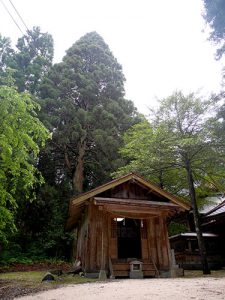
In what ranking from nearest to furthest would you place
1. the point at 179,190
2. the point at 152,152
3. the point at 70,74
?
the point at 152,152 → the point at 179,190 → the point at 70,74

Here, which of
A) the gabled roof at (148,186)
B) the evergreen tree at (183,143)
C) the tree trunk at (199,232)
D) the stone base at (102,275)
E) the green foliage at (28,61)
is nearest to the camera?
the stone base at (102,275)

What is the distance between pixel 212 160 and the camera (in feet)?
46.5

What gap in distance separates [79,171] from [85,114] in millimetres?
4935

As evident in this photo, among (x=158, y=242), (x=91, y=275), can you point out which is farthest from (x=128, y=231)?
(x=91, y=275)

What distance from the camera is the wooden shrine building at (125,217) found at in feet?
37.4

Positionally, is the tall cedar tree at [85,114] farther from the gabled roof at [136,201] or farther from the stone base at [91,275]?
the stone base at [91,275]

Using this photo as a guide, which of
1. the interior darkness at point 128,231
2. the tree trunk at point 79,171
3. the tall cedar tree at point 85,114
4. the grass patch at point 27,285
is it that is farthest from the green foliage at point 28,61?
the grass patch at point 27,285

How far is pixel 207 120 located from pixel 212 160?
2.16 metres

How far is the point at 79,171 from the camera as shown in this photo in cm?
2317

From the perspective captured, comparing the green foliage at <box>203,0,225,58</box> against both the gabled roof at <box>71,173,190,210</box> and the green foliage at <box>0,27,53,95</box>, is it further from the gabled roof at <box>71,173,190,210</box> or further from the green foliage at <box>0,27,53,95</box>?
the green foliage at <box>0,27,53,95</box>

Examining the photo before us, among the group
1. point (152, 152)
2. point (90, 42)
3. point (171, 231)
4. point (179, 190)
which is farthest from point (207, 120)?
point (90, 42)

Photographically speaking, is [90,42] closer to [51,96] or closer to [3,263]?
[51,96]

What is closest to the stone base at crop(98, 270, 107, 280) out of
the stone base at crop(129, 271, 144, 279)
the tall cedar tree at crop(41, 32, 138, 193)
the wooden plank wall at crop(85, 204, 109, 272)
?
the wooden plank wall at crop(85, 204, 109, 272)

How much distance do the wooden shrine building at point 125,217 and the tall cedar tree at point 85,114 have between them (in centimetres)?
828
